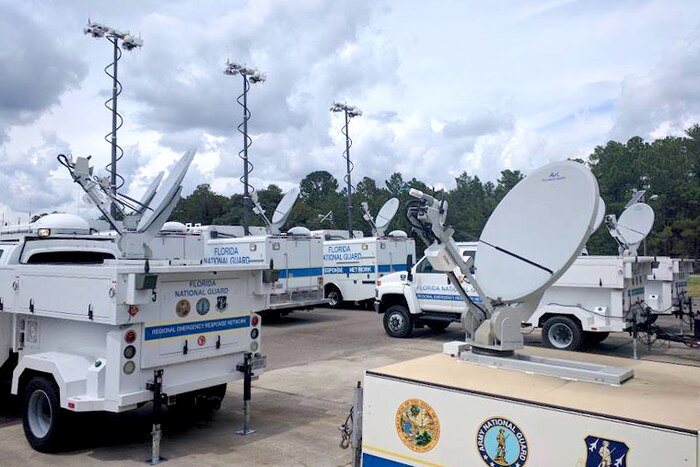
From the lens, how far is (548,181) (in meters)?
4.98

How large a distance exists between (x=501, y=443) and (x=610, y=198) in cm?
6288

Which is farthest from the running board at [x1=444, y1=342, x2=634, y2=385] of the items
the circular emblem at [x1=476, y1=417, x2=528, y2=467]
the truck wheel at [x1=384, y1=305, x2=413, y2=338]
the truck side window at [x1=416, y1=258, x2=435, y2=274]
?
the truck wheel at [x1=384, y1=305, x2=413, y2=338]

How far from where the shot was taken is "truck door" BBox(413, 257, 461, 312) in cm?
1423

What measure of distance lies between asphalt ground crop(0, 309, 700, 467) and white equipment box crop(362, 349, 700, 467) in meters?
2.39

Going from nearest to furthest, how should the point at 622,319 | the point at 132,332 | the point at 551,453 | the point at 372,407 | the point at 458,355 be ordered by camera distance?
the point at 551,453 → the point at 372,407 → the point at 458,355 → the point at 132,332 → the point at 622,319

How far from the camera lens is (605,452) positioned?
10.3 ft

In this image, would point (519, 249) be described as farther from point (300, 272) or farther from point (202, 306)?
point (300, 272)

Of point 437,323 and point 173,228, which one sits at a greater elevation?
point 173,228

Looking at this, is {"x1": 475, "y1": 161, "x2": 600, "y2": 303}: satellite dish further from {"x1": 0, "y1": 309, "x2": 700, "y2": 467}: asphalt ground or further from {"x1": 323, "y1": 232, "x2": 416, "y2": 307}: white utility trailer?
{"x1": 323, "y1": 232, "x2": 416, "y2": 307}: white utility trailer

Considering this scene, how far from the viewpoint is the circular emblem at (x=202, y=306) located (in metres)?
6.89

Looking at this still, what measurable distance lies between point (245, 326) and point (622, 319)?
26.7ft

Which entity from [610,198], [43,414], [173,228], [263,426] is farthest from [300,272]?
[610,198]

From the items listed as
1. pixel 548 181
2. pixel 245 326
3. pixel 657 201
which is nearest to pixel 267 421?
pixel 245 326

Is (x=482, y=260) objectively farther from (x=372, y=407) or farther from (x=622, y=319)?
(x=622, y=319)
